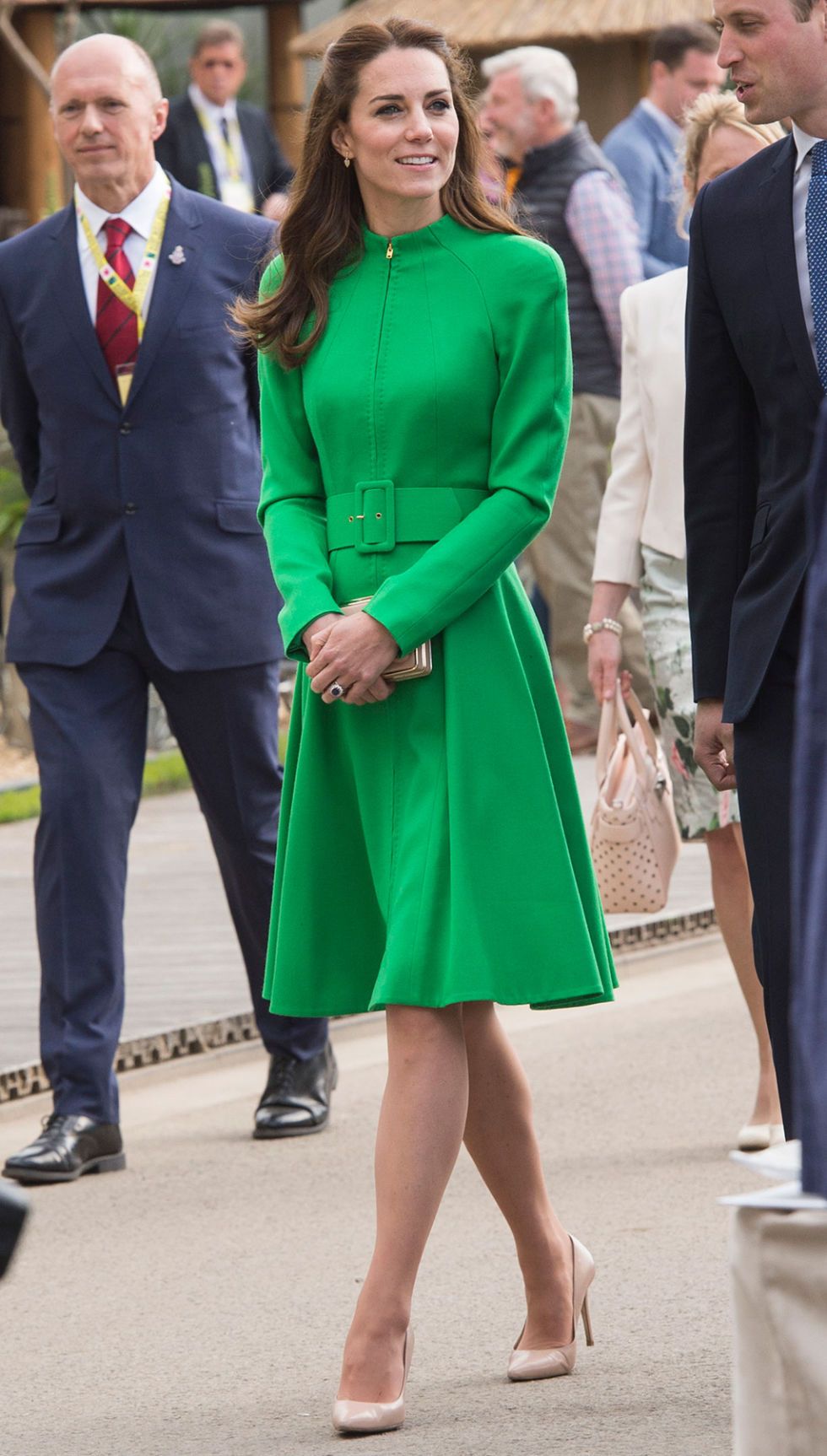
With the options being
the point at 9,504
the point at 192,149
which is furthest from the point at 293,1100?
the point at 192,149

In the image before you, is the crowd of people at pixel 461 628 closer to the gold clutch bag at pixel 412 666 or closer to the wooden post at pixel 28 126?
the gold clutch bag at pixel 412 666

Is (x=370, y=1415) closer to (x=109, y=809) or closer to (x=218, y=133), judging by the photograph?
(x=109, y=809)

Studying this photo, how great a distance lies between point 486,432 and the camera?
421 cm

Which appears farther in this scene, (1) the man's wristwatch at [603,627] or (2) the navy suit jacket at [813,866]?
(1) the man's wristwatch at [603,627]

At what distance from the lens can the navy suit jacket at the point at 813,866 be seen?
7.04 feet

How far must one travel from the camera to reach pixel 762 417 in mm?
3750

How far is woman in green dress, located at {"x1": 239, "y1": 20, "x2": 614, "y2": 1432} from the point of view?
4039 millimetres

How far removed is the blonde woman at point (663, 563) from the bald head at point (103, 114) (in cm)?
116

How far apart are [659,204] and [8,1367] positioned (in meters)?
7.71

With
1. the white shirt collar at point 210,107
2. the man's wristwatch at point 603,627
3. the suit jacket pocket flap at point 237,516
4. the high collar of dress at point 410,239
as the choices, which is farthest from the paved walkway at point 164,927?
the white shirt collar at point 210,107

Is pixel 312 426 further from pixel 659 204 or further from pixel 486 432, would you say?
pixel 659 204

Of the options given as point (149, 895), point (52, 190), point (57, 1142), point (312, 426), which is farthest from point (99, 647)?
point (52, 190)

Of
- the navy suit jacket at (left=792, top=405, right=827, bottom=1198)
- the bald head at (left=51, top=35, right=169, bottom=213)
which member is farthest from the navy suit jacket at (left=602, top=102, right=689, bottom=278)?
the navy suit jacket at (left=792, top=405, right=827, bottom=1198)

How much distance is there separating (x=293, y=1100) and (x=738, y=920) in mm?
1110
